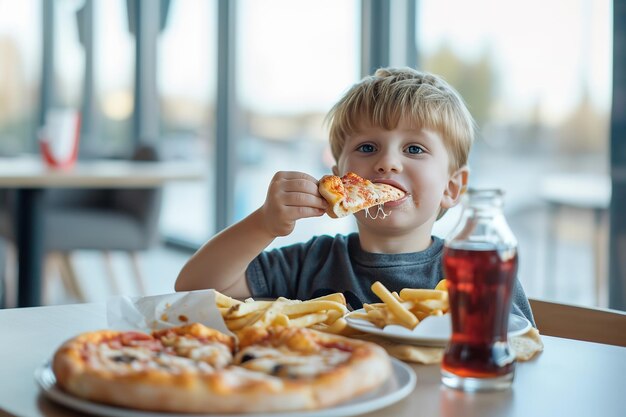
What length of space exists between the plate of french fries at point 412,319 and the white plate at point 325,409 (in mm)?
122

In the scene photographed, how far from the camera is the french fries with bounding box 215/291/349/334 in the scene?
3.67 feet

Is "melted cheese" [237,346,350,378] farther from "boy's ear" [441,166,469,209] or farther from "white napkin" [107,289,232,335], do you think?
"boy's ear" [441,166,469,209]

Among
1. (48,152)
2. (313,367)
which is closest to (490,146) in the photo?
(48,152)

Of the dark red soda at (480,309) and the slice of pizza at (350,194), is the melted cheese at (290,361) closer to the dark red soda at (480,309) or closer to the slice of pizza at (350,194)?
the dark red soda at (480,309)

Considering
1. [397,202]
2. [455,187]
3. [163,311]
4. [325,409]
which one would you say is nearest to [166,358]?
[325,409]

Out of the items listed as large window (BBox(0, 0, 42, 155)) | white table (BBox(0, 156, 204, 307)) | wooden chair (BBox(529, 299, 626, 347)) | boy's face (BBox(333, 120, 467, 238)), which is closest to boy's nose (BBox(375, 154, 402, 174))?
boy's face (BBox(333, 120, 467, 238))

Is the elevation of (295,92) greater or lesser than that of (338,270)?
greater

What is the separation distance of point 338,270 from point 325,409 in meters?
0.95

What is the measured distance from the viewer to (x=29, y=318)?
51.5 inches

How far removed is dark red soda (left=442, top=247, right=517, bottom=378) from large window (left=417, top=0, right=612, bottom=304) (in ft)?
7.32

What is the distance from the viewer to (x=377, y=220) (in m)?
1.67

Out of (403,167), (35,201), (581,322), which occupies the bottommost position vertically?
(35,201)

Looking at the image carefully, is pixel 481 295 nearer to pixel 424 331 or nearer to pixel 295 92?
pixel 424 331

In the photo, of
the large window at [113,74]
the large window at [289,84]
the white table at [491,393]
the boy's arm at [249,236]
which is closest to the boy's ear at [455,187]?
the boy's arm at [249,236]
